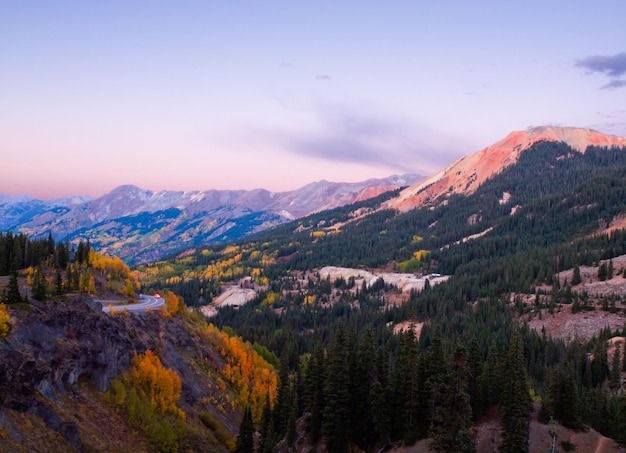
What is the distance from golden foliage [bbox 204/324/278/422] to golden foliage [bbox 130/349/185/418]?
917 inches

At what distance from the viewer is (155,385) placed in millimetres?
76062

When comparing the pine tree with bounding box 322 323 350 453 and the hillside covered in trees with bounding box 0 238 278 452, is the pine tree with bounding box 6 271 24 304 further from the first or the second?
the pine tree with bounding box 322 323 350 453

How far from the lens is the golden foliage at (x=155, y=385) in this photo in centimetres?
7406

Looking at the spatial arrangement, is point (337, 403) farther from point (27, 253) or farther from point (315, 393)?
point (27, 253)

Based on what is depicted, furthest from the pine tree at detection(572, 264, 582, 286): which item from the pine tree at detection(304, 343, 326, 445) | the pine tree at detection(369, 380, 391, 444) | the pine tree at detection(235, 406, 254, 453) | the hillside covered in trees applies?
the pine tree at detection(235, 406, 254, 453)

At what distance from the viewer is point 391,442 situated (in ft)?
197

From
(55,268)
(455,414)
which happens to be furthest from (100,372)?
(455,414)

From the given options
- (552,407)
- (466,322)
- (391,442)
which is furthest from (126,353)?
(466,322)

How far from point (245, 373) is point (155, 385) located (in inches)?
1325

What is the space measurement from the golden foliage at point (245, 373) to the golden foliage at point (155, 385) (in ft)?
76.5

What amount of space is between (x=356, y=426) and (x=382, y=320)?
11615cm

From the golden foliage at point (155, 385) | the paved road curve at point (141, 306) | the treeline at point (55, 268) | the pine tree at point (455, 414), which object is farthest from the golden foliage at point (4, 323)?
the pine tree at point (455, 414)

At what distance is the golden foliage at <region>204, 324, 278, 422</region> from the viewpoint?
331ft

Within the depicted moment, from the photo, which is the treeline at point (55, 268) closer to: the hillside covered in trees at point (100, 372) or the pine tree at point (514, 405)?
the hillside covered in trees at point (100, 372)
